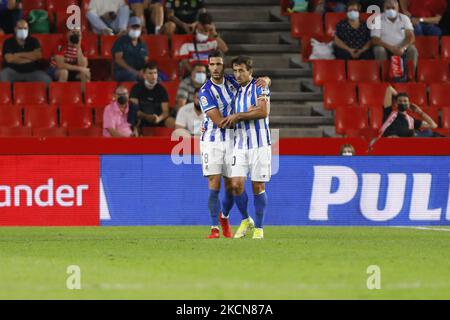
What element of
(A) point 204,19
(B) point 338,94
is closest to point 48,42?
(A) point 204,19

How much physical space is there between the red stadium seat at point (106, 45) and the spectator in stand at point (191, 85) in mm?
2062

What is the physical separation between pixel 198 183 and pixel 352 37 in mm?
5437

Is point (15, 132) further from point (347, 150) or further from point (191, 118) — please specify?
point (347, 150)

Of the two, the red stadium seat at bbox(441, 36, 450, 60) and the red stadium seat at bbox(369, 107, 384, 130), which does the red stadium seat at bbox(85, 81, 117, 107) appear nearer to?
the red stadium seat at bbox(369, 107, 384, 130)

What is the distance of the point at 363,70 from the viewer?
73.7 ft

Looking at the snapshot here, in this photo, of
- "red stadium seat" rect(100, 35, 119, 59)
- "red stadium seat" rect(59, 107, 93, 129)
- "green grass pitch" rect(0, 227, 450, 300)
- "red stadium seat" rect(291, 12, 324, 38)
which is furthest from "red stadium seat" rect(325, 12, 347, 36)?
"green grass pitch" rect(0, 227, 450, 300)

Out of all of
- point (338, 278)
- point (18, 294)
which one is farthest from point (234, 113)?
point (18, 294)

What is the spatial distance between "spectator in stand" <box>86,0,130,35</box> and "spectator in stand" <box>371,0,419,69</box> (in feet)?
14.2

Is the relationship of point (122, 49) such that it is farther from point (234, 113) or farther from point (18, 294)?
point (18, 294)

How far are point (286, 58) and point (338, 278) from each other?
43.1 ft

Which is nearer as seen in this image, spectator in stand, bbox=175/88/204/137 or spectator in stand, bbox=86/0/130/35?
spectator in stand, bbox=175/88/204/137

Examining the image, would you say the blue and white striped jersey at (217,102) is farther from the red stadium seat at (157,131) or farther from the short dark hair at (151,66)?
the short dark hair at (151,66)

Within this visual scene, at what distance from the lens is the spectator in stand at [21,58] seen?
21.1 m

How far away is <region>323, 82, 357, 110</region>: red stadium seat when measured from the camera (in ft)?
71.4
